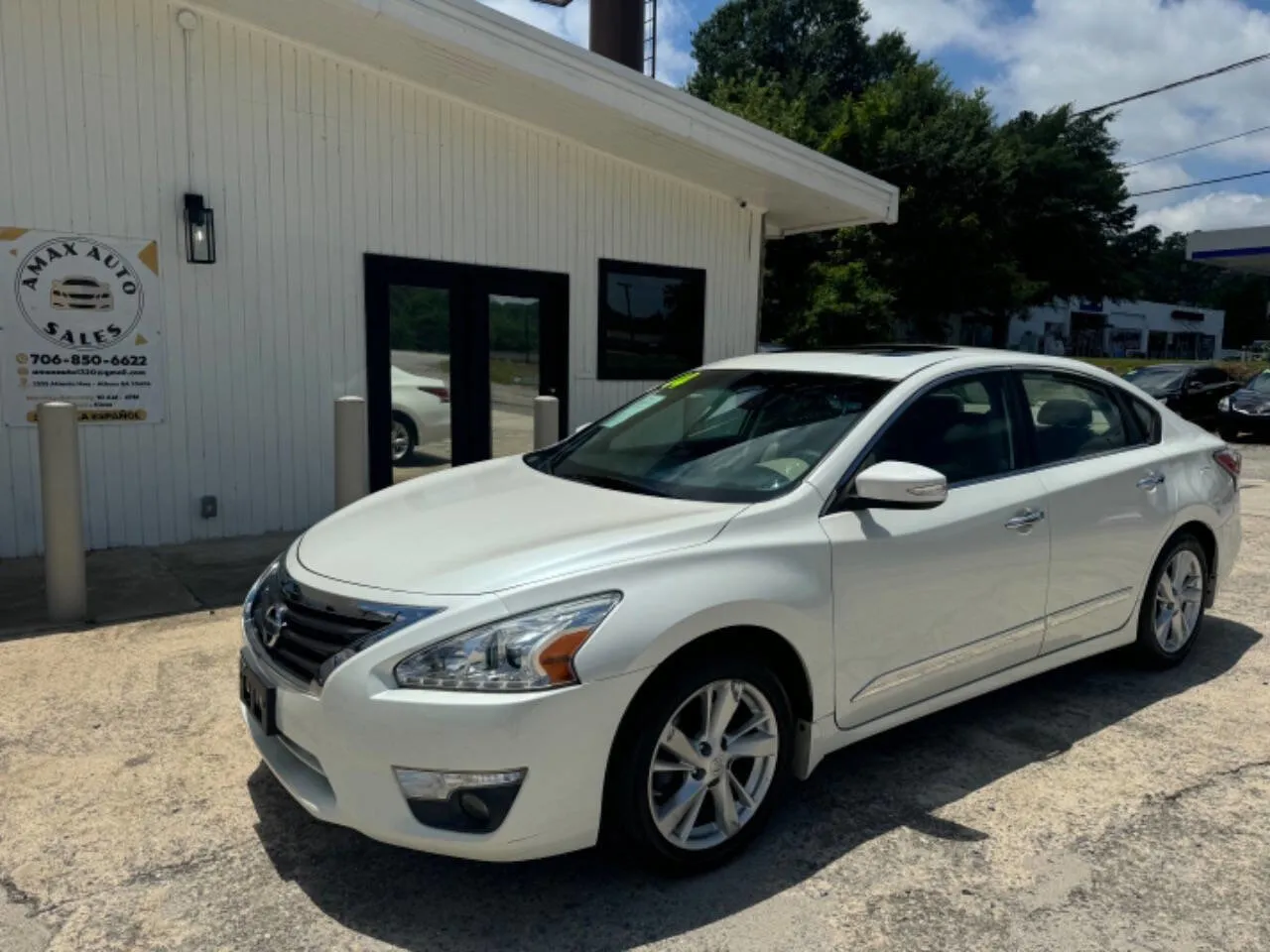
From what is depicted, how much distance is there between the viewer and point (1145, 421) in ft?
15.3

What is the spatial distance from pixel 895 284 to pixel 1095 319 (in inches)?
1535

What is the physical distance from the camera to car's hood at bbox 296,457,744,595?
8.90 feet

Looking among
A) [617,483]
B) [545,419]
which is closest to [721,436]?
[617,483]

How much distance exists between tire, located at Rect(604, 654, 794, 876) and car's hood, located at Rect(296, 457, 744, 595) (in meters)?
0.41

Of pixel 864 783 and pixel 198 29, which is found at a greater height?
pixel 198 29

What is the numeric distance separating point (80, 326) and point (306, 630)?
192 inches

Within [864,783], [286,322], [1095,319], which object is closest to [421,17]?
[286,322]

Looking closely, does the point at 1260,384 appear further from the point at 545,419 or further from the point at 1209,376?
the point at 545,419

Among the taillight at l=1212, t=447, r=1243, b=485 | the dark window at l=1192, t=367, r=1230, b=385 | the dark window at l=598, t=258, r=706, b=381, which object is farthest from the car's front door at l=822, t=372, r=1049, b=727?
the dark window at l=1192, t=367, r=1230, b=385

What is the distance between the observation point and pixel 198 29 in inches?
263

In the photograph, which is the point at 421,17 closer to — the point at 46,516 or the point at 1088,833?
the point at 46,516

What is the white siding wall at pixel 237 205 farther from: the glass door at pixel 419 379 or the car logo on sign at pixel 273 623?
the car logo on sign at pixel 273 623

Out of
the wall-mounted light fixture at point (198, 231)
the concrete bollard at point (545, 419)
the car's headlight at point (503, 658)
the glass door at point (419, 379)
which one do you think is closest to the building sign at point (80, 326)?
the wall-mounted light fixture at point (198, 231)

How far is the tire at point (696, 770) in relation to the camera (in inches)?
104
